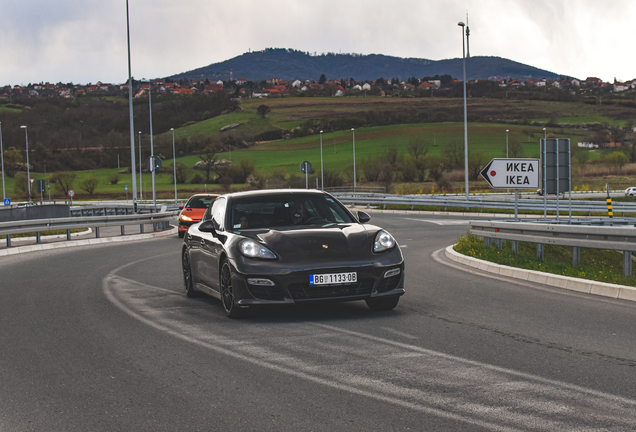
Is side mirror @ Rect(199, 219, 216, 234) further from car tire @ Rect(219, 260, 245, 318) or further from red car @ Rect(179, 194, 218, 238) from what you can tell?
red car @ Rect(179, 194, 218, 238)

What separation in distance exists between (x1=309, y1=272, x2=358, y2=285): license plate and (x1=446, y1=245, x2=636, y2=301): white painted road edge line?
4116 millimetres

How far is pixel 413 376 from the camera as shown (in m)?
5.91

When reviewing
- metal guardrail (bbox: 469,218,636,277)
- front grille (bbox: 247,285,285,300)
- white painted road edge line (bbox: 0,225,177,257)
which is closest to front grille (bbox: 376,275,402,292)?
front grille (bbox: 247,285,285,300)

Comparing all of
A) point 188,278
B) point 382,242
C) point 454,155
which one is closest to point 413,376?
point 382,242

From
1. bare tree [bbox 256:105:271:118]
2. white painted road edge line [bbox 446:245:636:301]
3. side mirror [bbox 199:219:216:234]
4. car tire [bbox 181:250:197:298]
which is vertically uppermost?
bare tree [bbox 256:105:271:118]

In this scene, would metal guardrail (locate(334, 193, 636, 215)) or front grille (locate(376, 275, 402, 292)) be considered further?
metal guardrail (locate(334, 193, 636, 215))

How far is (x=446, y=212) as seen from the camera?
42188 mm

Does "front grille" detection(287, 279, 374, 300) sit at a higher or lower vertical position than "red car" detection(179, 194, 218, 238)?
lower

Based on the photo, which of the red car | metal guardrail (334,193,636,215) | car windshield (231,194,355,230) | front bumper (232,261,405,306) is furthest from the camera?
metal guardrail (334,193,636,215)

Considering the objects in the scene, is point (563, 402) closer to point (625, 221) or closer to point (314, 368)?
point (314, 368)

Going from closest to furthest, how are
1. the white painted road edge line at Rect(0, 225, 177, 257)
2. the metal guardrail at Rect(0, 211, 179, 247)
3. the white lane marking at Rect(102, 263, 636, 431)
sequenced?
the white lane marking at Rect(102, 263, 636, 431) → the white painted road edge line at Rect(0, 225, 177, 257) → the metal guardrail at Rect(0, 211, 179, 247)

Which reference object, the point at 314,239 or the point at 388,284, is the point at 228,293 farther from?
the point at 388,284

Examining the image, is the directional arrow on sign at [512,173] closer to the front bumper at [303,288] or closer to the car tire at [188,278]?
the car tire at [188,278]

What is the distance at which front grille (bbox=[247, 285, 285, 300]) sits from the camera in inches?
330
